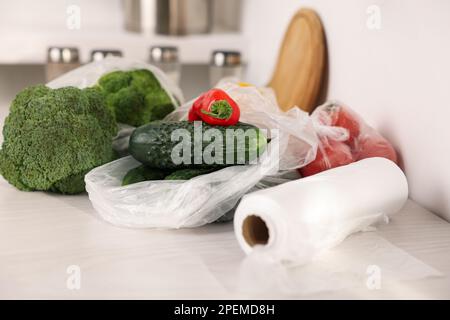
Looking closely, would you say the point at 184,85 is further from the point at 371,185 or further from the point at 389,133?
the point at 371,185

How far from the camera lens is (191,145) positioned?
924 mm

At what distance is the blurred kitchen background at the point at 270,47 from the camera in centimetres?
100

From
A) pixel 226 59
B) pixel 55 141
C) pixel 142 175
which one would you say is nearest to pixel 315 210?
pixel 142 175

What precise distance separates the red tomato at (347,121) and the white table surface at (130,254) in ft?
0.53

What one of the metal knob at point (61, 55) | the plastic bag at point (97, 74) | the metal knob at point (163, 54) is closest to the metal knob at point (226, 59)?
the metal knob at point (163, 54)

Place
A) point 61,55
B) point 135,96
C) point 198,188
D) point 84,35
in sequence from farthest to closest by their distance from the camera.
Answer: point 84,35 < point 61,55 < point 135,96 < point 198,188

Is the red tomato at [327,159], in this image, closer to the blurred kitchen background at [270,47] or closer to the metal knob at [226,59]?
the blurred kitchen background at [270,47]

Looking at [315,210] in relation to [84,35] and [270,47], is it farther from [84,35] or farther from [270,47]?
[84,35]

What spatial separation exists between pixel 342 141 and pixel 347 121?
6 cm

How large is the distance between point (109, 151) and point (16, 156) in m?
0.15

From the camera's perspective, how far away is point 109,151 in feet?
3.48

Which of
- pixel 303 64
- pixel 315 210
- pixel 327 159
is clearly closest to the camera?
pixel 315 210
